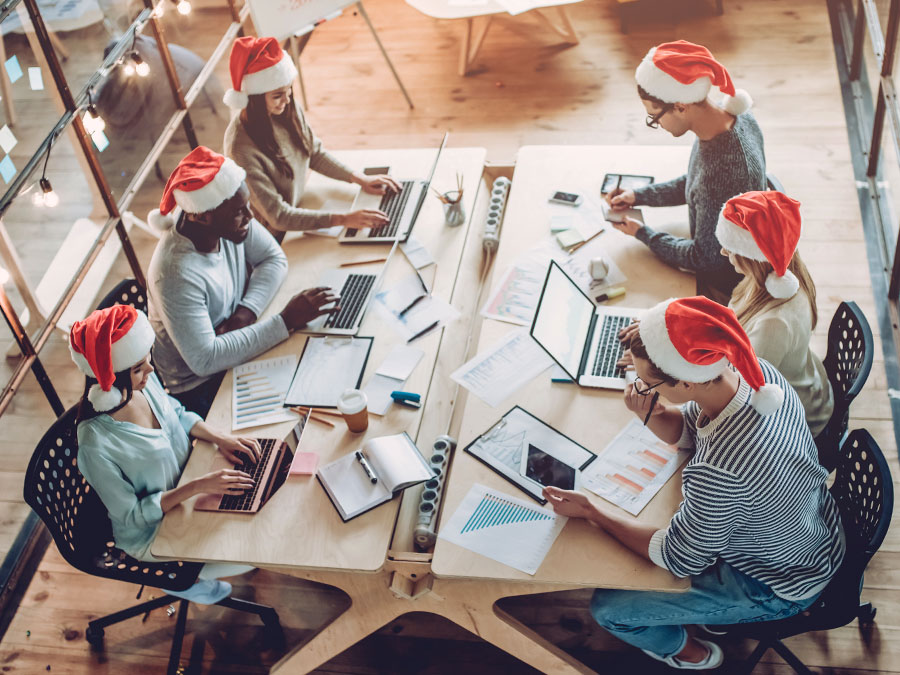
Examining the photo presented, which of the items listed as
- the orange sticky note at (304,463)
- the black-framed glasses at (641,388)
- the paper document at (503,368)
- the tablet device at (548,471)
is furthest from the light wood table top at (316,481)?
the black-framed glasses at (641,388)

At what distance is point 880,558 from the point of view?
276cm

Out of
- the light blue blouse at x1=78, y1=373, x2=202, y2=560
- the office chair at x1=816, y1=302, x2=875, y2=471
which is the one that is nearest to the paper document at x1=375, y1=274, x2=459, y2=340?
the light blue blouse at x1=78, y1=373, x2=202, y2=560

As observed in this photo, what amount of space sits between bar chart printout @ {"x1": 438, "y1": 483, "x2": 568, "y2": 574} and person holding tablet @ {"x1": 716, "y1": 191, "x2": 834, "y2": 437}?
2.51 ft

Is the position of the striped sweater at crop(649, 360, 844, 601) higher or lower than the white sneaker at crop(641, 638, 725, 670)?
higher

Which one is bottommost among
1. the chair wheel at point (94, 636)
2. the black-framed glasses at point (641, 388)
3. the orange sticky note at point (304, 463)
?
the chair wheel at point (94, 636)

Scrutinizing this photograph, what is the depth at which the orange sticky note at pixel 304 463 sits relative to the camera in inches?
91.4

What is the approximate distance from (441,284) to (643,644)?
1313 mm

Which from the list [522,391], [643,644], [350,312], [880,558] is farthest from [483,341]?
[880,558]

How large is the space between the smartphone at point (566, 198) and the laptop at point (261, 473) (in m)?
1.31

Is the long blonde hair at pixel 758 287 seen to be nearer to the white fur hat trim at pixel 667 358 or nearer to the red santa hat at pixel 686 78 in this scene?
the white fur hat trim at pixel 667 358

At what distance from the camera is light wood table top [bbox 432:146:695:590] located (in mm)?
2051

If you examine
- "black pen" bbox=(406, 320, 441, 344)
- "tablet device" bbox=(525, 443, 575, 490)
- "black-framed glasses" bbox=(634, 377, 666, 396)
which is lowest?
"tablet device" bbox=(525, 443, 575, 490)

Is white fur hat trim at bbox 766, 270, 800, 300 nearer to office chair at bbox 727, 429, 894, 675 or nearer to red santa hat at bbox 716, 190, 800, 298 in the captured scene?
red santa hat at bbox 716, 190, 800, 298

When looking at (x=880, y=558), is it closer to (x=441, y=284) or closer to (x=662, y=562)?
(x=662, y=562)
